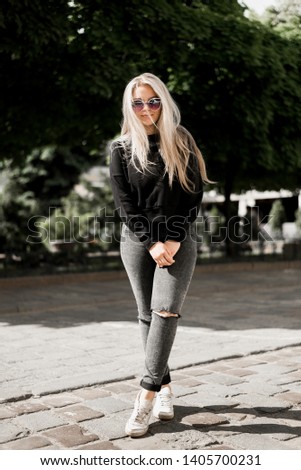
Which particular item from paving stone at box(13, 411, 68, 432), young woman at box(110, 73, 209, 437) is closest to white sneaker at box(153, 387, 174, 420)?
young woman at box(110, 73, 209, 437)

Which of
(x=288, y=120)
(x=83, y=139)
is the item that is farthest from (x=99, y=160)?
(x=288, y=120)

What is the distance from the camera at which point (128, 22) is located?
39.5 feet

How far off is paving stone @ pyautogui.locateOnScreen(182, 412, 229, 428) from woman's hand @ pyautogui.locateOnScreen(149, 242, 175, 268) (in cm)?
108

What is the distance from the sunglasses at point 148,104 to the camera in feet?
11.4

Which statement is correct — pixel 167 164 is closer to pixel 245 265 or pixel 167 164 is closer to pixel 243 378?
pixel 243 378

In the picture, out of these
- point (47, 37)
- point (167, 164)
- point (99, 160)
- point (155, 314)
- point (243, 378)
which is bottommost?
point (99, 160)

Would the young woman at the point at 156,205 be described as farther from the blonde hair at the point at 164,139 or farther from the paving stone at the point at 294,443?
the paving stone at the point at 294,443

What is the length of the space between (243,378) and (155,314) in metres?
1.64

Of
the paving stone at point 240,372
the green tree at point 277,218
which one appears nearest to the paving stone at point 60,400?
the paving stone at point 240,372

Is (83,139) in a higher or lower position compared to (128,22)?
lower

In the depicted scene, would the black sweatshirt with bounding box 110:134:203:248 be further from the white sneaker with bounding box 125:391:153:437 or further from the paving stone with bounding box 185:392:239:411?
the paving stone with bounding box 185:392:239:411

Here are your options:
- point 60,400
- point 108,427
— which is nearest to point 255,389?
point 108,427

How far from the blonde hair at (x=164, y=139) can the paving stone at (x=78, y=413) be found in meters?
1.63

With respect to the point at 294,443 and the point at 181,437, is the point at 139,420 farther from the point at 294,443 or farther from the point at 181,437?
the point at 294,443
